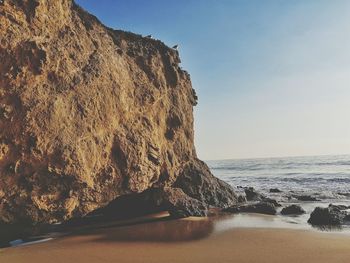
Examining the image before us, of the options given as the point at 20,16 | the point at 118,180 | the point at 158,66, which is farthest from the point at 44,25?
the point at 158,66

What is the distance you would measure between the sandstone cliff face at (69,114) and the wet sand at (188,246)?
1228mm

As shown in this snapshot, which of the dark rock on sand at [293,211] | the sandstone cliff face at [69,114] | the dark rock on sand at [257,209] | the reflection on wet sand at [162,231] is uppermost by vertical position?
the sandstone cliff face at [69,114]

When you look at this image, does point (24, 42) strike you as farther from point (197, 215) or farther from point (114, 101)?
point (197, 215)

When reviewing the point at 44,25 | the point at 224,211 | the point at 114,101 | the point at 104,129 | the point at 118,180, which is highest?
the point at 44,25

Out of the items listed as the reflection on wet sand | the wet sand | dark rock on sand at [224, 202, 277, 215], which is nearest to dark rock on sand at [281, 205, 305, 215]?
dark rock on sand at [224, 202, 277, 215]

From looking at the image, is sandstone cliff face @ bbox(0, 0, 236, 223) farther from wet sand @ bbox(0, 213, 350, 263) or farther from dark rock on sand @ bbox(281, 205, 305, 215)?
dark rock on sand @ bbox(281, 205, 305, 215)

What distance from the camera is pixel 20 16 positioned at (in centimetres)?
1032

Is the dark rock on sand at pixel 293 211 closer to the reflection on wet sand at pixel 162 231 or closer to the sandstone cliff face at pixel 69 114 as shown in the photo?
the reflection on wet sand at pixel 162 231

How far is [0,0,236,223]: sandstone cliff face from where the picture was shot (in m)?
10.3

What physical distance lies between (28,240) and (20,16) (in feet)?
24.8

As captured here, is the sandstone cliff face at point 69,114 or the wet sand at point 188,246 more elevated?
the sandstone cliff face at point 69,114

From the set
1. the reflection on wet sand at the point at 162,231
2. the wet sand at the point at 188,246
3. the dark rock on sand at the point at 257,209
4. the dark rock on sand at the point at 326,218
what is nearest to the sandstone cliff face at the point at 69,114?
the wet sand at the point at 188,246

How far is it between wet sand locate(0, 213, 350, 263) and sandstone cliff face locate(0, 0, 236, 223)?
1.23m

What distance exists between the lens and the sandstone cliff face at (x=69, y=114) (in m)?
10.3
